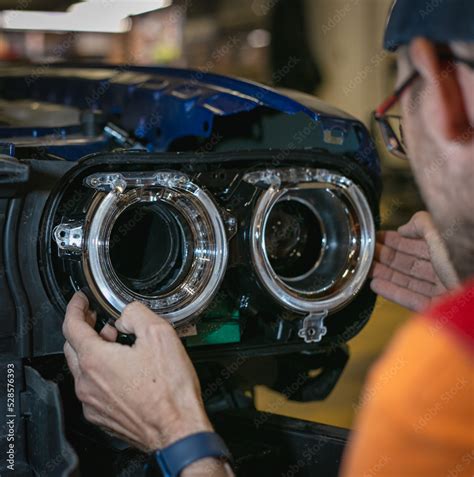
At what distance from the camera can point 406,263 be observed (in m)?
1.73

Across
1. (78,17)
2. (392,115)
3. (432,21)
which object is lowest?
(392,115)

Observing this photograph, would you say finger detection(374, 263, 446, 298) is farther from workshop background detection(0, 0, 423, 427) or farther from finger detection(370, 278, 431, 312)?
workshop background detection(0, 0, 423, 427)

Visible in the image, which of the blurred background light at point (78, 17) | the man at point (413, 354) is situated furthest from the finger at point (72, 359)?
the blurred background light at point (78, 17)

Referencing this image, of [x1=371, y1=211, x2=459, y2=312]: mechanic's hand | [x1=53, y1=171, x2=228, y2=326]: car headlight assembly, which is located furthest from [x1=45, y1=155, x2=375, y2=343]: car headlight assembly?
[x1=371, y1=211, x2=459, y2=312]: mechanic's hand

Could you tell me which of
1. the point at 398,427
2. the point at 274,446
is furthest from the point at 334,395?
the point at 398,427

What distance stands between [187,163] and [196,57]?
6.52m

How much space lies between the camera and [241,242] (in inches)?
57.4

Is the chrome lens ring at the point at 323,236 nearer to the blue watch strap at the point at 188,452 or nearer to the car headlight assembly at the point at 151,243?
the car headlight assembly at the point at 151,243

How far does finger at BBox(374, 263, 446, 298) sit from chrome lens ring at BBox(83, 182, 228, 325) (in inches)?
17.4

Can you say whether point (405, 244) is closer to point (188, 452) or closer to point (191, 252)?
point (191, 252)

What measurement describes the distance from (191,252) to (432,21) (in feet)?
2.30

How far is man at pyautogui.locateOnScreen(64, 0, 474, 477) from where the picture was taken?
74cm

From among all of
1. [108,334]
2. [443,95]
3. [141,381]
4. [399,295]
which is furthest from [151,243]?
[443,95]

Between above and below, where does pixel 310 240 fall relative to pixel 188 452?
above
